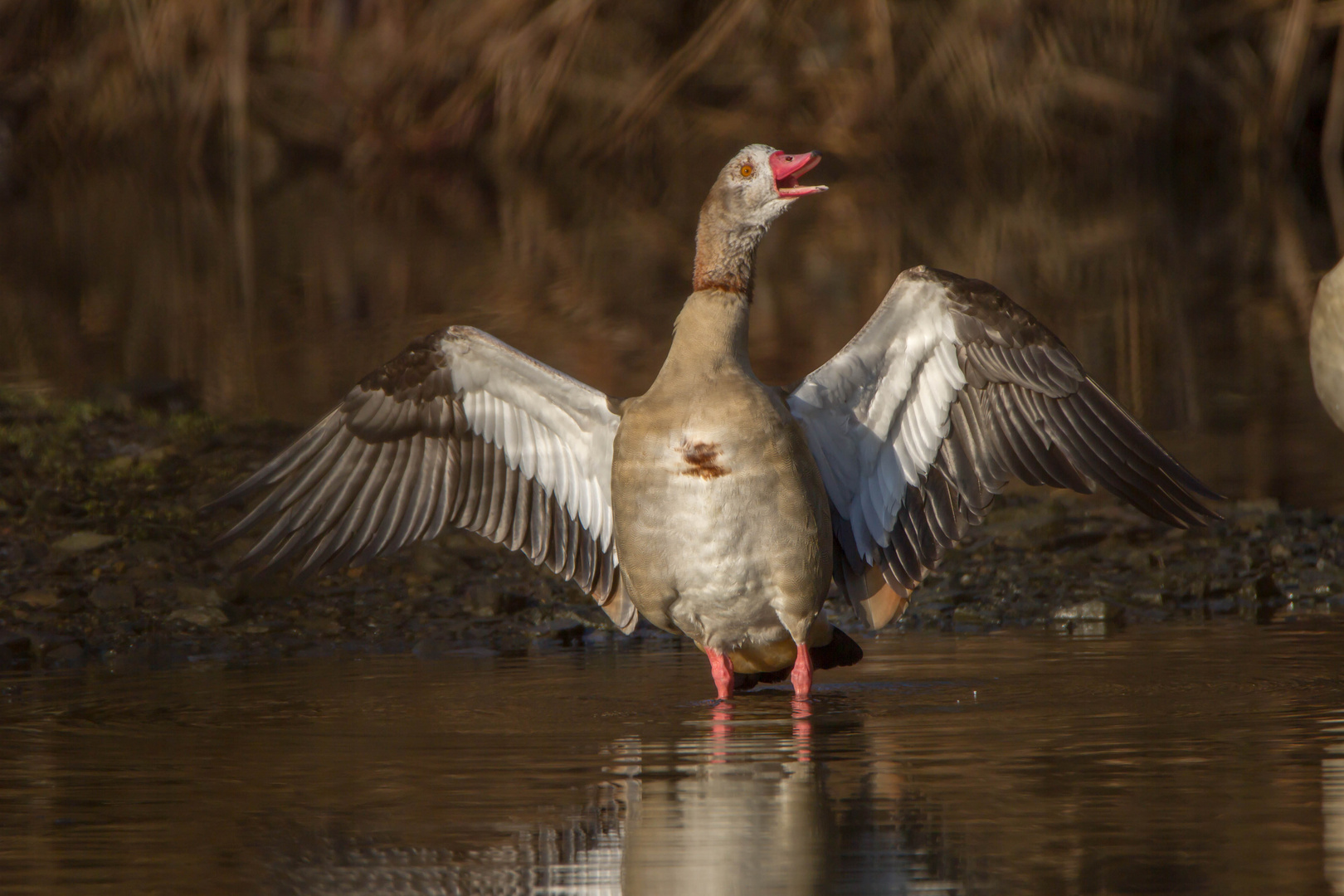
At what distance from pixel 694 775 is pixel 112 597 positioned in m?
3.70

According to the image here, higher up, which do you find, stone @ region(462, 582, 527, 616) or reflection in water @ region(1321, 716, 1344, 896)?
stone @ region(462, 582, 527, 616)

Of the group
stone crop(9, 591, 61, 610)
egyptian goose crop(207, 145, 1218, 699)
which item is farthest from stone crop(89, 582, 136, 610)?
egyptian goose crop(207, 145, 1218, 699)

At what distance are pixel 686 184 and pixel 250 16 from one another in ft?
24.8

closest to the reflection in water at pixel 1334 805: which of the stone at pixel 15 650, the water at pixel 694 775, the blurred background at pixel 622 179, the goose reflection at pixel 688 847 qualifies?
the water at pixel 694 775

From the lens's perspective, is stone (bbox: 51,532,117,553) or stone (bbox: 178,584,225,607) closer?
stone (bbox: 178,584,225,607)

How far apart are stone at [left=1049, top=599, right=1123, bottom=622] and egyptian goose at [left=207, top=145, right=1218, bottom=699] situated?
0.83 meters

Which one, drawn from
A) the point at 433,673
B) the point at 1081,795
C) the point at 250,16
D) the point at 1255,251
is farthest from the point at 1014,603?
the point at 250,16

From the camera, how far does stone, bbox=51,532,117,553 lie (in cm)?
883

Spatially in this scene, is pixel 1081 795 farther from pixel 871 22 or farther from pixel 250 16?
pixel 250 16

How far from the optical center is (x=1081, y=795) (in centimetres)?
507

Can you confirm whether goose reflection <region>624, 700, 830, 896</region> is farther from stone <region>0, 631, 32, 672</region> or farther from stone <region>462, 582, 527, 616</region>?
stone <region>0, 631, 32, 672</region>

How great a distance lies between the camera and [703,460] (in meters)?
6.94

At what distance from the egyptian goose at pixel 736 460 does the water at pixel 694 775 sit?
16.0 inches

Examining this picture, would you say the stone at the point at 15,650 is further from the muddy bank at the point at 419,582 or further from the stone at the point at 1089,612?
the stone at the point at 1089,612
